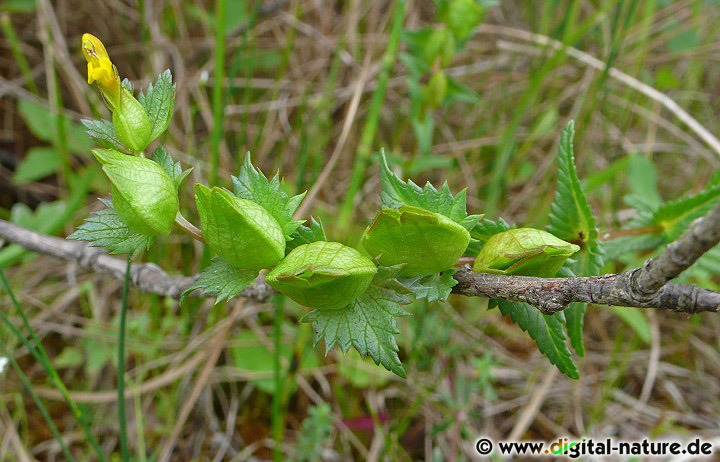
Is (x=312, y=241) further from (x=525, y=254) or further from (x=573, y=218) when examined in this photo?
(x=573, y=218)

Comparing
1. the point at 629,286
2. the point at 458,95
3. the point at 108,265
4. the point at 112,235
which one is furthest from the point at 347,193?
the point at 629,286

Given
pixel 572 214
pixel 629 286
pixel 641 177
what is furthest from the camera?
pixel 641 177

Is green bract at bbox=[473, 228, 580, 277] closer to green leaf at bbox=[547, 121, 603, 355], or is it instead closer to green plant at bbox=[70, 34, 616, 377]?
green plant at bbox=[70, 34, 616, 377]

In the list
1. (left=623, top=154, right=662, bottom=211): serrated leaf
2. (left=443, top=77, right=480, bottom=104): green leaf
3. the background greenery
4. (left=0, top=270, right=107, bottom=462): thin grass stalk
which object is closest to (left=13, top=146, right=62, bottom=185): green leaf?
the background greenery

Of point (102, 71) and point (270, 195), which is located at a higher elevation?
point (102, 71)

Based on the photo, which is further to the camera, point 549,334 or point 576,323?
point 576,323

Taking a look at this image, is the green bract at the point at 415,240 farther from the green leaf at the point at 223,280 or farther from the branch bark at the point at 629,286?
the green leaf at the point at 223,280

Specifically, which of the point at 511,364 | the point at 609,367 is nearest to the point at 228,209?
the point at 511,364
